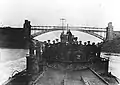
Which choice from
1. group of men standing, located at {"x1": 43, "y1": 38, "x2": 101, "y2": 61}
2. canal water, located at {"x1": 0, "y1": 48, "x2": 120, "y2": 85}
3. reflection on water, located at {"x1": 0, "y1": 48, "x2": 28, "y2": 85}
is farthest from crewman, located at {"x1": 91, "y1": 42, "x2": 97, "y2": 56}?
reflection on water, located at {"x1": 0, "y1": 48, "x2": 28, "y2": 85}

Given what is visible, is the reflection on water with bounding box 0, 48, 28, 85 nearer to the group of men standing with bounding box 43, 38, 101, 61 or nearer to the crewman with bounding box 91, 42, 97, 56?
the group of men standing with bounding box 43, 38, 101, 61

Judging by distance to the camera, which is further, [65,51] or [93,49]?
[93,49]

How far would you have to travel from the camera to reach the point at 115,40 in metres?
15.8

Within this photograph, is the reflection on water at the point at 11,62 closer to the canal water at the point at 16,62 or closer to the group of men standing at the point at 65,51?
the canal water at the point at 16,62

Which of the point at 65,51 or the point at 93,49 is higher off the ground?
the point at 93,49

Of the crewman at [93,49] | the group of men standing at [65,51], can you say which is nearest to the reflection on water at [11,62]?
the group of men standing at [65,51]

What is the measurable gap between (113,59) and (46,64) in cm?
1779

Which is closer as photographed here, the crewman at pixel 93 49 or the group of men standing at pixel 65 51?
the group of men standing at pixel 65 51

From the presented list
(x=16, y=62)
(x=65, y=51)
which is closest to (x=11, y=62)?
(x=16, y=62)

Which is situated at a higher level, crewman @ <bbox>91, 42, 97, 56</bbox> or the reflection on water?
crewman @ <bbox>91, 42, 97, 56</bbox>

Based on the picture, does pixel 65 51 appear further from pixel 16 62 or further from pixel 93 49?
pixel 16 62

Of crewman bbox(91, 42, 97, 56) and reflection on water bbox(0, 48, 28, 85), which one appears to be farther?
reflection on water bbox(0, 48, 28, 85)

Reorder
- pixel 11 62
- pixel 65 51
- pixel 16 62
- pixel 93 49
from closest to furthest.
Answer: pixel 65 51, pixel 93 49, pixel 11 62, pixel 16 62

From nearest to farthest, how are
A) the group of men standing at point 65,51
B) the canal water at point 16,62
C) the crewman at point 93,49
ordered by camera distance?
1. the group of men standing at point 65,51
2. the crewman at point 93,49
3. the canal water at point 16,62
